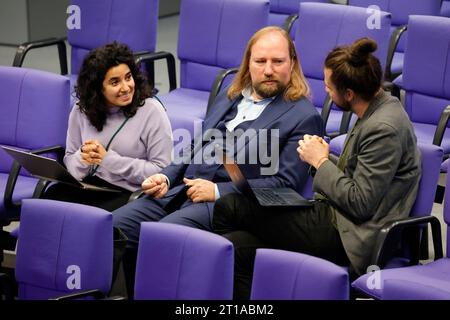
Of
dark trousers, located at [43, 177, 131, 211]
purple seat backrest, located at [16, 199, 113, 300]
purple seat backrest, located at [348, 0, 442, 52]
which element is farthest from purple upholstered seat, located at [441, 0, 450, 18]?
purple seat backrest, located at [16, 199, 113, 300]

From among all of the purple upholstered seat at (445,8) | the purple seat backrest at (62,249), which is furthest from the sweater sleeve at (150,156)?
the purple upholstered seat at (445,8)

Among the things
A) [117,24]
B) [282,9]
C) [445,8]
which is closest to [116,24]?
[117,24]

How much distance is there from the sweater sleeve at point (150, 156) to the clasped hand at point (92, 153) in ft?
0.07

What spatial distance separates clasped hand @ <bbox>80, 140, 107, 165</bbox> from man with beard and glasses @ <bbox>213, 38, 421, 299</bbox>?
0.66 meters

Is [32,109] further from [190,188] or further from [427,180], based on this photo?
[427,180]

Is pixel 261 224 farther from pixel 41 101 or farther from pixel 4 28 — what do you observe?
pixel 4 28

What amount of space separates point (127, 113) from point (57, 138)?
0.49 m

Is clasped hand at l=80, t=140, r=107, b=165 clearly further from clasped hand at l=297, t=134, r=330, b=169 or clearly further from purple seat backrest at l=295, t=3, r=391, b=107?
purple seat backrest at l=295, t=3, r=391, b=107

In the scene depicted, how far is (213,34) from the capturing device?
5242 mm

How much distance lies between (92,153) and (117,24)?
1.73m

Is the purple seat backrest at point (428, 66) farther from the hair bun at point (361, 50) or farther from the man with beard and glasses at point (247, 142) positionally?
the hair bun at point (361, 50)

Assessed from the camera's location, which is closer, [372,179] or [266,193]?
[372,179]

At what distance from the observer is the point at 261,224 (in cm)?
352

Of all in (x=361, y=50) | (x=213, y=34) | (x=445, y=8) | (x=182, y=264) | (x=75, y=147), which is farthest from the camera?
(x=445, y=8)
